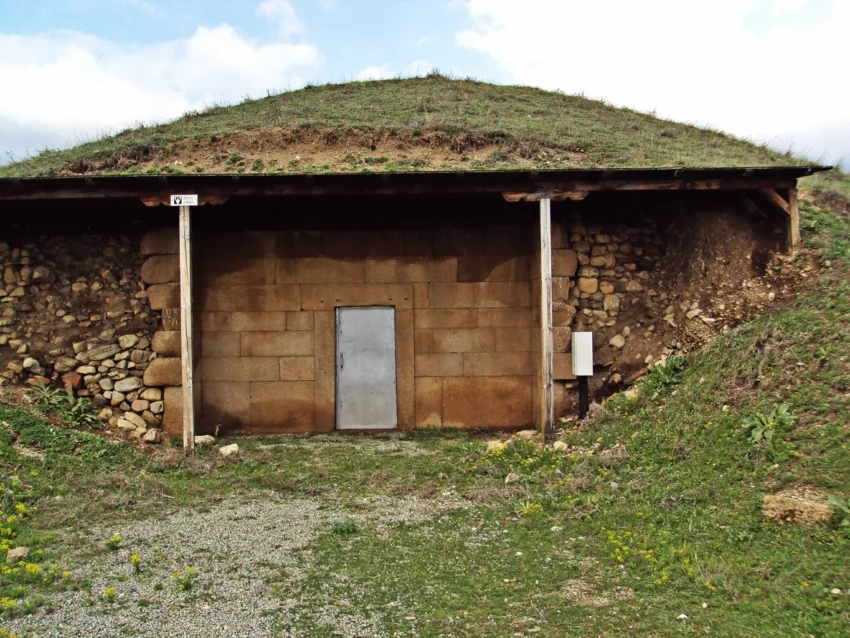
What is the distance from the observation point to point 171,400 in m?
10.2

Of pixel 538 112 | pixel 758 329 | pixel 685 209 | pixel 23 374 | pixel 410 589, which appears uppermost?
pixel 538 112

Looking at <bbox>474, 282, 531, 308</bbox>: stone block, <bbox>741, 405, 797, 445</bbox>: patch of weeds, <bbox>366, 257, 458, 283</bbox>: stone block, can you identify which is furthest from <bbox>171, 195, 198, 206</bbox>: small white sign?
<bbox>741, 405, 797, 445</bbox>: patch of weeds

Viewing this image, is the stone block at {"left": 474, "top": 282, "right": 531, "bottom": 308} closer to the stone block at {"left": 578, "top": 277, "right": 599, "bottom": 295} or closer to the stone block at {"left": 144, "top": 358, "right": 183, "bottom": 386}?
the stone block at {"left": 578, "top": 277, "right": 599, "bottom": 295}

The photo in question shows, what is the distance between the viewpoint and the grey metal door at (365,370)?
1093 cm

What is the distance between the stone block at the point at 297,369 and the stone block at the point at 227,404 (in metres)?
0.60

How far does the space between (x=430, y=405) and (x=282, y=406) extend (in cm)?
233

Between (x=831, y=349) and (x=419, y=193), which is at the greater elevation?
(x=419, y=193)

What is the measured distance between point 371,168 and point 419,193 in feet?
11.8

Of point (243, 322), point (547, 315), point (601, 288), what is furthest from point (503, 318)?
point (243, 322)

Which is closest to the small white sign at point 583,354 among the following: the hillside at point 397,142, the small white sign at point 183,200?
the hillside at point 397,142

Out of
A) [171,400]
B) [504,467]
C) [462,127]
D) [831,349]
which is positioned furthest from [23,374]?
[831,349]

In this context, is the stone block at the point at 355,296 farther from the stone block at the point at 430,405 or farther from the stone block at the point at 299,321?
the stone block at the point at 430,405

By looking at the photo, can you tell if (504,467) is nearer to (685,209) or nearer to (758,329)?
(758,329)

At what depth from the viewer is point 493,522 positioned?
6.04 meters
